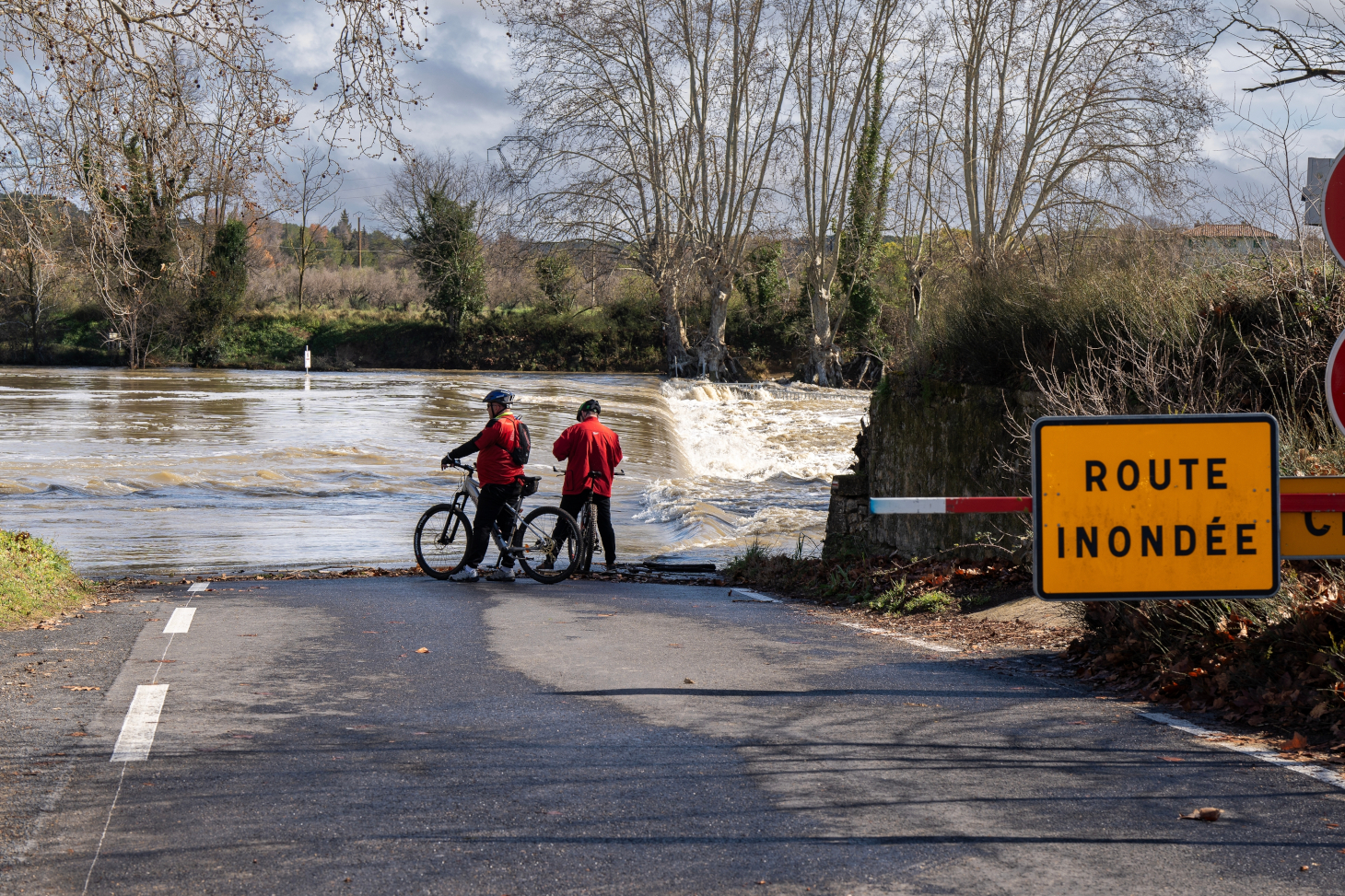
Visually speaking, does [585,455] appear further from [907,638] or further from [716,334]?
[716,334]

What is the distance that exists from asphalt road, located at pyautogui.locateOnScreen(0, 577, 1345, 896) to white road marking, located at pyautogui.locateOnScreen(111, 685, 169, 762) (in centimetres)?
5

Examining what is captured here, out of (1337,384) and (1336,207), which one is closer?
(1337,384)

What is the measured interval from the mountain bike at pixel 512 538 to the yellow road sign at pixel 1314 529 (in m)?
9.00

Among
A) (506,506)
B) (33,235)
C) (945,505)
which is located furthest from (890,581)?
(33,235)

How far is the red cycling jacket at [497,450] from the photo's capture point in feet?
39.5

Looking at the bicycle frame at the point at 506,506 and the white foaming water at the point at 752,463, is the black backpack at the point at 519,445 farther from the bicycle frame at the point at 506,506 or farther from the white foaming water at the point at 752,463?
the white foaming water at the point at 752,463

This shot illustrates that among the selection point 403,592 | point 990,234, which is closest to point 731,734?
point 403,592

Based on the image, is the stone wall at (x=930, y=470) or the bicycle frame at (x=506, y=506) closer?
the stone wall at (x=930, y=470)

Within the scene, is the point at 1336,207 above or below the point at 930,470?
above

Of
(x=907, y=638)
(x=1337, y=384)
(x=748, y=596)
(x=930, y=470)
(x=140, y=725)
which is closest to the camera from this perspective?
(x=1337, y=384)

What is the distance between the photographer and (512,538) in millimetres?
12352

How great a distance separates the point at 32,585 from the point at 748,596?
6411 millimetres

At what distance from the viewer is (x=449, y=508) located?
12703 mm

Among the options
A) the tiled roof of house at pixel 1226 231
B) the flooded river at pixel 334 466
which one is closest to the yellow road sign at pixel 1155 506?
the tiled roof of house at pixel 1226 231
